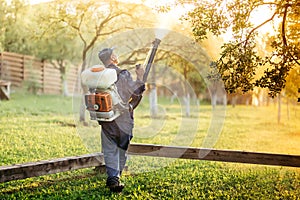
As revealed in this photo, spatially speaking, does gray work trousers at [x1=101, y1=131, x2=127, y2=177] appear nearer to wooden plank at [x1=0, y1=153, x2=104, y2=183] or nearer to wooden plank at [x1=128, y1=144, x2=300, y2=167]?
wooden plank at [x1=0, y1=153, x2=104, y2=183]

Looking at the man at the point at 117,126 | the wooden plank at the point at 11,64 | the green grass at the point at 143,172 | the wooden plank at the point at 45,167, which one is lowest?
the green grass at the point at 143,172

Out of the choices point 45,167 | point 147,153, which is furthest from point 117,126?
point 147,153

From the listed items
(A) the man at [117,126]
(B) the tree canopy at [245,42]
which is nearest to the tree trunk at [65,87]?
(B) the tree canopy at [245,42]

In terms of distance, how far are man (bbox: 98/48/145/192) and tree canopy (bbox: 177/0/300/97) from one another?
131 cm

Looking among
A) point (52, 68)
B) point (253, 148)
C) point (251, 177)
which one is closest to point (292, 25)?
point (251, 177)

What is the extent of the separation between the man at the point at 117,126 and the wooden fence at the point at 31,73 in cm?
1524

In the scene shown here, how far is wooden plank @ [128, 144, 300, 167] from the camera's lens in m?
6.18

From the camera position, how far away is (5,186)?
18.8 ft

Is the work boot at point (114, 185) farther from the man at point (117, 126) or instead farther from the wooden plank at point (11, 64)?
the wooden plank at point (11, 64)

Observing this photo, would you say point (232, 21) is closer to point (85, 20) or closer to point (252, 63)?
point (252, 63)

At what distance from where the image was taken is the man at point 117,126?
5.49 meters

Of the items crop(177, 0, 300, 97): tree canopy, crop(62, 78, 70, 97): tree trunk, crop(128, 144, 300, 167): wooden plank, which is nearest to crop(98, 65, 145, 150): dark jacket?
crop(128, 144, 300, 167): wooden plank

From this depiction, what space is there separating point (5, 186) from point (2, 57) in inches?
641

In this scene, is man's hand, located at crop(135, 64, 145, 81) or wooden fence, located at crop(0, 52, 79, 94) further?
wooden fence, located at crop(0, 52, 79, 94)
